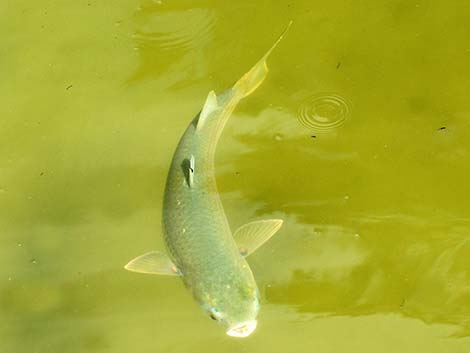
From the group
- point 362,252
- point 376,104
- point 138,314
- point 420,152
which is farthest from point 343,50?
point 138,314

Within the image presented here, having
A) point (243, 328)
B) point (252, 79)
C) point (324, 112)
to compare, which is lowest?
point (243, 328)

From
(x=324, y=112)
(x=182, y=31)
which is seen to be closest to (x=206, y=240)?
(x=324, y=112)

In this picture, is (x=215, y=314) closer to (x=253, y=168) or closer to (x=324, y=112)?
(x=253, y=168)

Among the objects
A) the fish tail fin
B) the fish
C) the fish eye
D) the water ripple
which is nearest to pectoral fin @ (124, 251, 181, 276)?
the fish

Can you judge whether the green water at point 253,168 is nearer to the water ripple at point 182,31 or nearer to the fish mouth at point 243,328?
the water ripple at point 182,31

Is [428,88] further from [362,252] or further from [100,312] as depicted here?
[100,312]

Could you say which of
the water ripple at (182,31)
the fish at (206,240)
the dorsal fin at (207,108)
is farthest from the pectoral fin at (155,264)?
the water ripple at (182,31)
